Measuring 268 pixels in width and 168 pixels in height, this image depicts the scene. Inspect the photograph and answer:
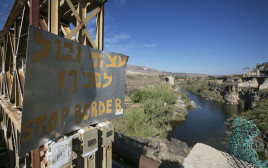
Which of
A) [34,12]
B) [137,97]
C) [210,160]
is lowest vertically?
[137,97]

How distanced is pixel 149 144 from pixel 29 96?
265 inches

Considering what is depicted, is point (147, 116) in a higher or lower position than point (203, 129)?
higher

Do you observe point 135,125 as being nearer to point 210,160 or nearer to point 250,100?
point 210,160

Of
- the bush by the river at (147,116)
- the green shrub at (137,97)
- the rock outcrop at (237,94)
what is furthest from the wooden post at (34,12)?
the rock outcrop at (237,94)

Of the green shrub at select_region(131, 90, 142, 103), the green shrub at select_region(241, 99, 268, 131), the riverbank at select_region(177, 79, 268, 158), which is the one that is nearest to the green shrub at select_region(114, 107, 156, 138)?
the green shrub at select_region(131, 90, 142, 103)

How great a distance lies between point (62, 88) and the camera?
1427 millimetres

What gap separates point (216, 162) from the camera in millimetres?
2961

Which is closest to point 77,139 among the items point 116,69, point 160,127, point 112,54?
point 116,69

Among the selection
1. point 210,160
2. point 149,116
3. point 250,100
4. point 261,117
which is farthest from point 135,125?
point 250,100

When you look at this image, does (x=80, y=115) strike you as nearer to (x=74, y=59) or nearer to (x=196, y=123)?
(x=74, y=59)

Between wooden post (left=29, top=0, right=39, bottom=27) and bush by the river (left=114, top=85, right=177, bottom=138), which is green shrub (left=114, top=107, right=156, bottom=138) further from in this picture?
wooden post (left=29, top=0, right=39, bottom=27)

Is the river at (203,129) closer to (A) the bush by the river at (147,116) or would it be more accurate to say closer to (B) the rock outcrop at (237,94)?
(A) the bush by the river at (147,116)

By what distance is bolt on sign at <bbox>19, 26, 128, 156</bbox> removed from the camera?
117 centimetres

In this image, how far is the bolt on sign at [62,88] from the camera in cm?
117
